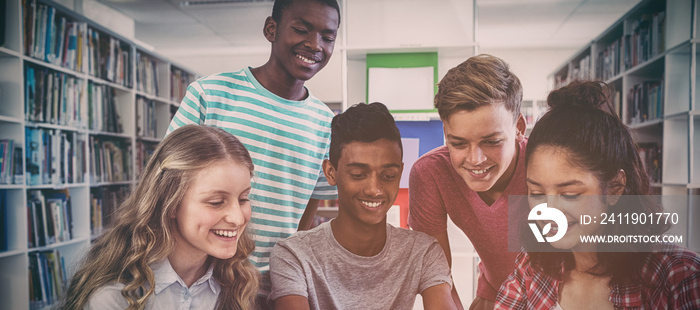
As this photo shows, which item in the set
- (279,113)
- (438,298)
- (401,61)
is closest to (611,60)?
(401,61)

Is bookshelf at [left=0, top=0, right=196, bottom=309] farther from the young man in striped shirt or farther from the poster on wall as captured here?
the poster on wall

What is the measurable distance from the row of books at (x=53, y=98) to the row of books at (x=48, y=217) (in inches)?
19.3

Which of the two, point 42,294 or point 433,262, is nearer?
point 433,262

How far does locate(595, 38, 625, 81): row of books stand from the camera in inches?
102

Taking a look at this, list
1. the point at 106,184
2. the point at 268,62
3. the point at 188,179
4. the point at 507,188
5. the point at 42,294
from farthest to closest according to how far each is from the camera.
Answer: the point at 106,184
the point at 42,294
the point at 268,62
the point at 507,188
the point at 188,179

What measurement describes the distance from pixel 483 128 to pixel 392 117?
277 millimetres

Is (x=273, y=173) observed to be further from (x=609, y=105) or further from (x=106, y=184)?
(x=106, y=184)

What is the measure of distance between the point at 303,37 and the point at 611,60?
2374 millimetres

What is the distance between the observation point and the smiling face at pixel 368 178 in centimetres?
120

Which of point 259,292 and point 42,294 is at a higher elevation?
point 259,292

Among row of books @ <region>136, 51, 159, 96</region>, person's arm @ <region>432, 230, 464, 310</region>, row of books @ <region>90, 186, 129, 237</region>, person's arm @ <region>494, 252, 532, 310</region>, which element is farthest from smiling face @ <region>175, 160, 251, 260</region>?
row of books @ <region>136, 51, 159, 96</region>

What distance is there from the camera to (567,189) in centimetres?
108

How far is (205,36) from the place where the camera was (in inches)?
67.9

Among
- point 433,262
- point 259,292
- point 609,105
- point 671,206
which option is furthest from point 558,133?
point 259,292
